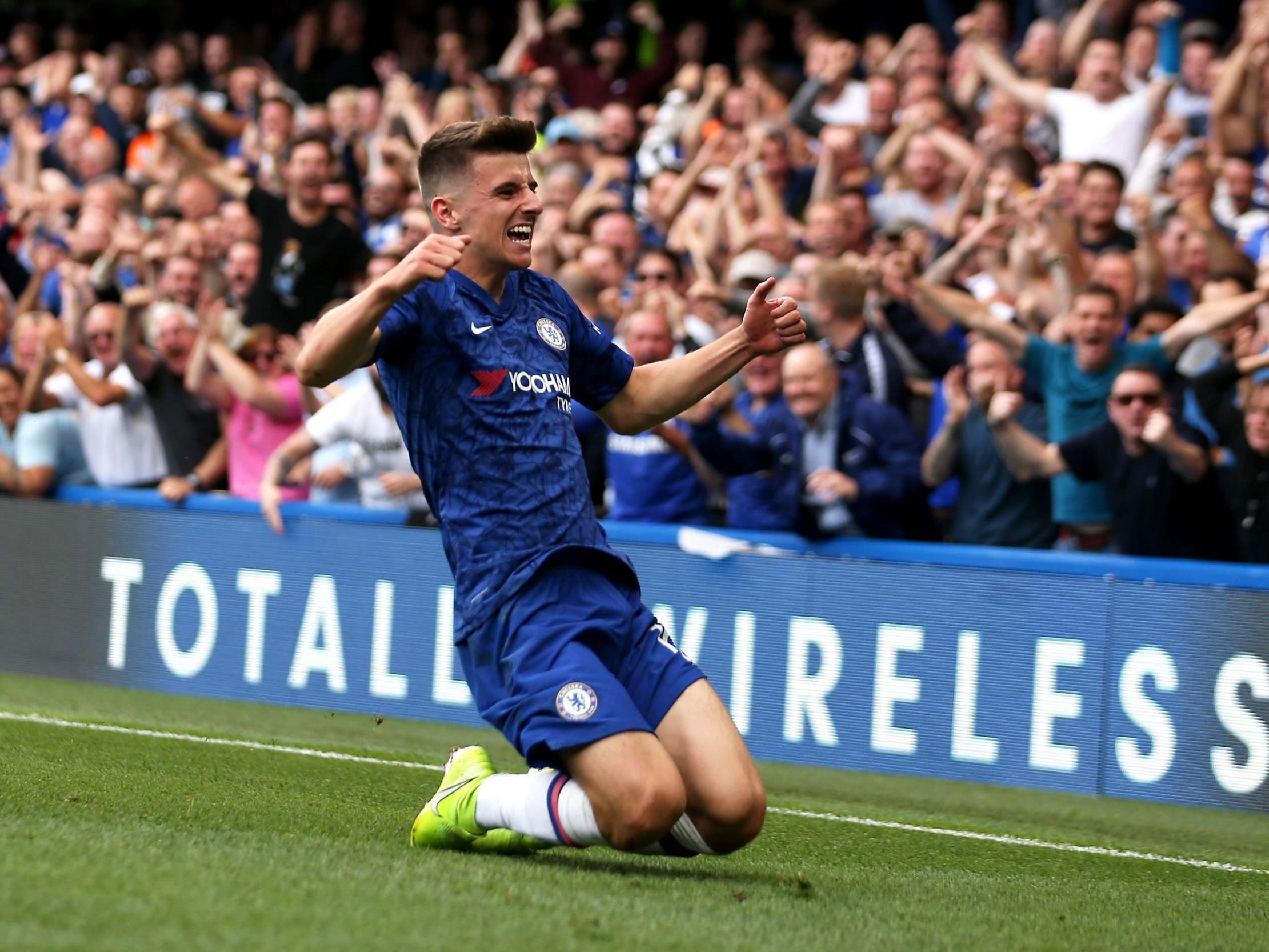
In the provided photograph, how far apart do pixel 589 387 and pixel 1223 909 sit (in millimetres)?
2368

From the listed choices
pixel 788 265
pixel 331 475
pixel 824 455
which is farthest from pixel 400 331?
pixel 788 265

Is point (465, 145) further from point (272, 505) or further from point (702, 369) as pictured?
point (272, 505)

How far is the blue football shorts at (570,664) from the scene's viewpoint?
5031 millimetres

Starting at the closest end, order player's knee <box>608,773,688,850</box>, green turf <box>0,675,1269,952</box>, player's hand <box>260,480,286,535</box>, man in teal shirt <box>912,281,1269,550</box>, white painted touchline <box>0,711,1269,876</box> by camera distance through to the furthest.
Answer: green turf <box>0,675,1269,952</box>, player's knee <box>608,773,688,850</box>, white painted touchline <box>0,711,1269,876</box>, man in teal shirt <box>912,281,1269,550</box>, player's hand <box>260,480,286,535</box>

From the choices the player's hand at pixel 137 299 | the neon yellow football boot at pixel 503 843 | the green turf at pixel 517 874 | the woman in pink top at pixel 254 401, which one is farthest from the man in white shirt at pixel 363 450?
the neon yellow football boot at pixel 503 843

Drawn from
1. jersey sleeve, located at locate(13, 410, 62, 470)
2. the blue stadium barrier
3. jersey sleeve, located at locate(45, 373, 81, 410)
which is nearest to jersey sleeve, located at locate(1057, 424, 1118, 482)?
the blue stadium barrier

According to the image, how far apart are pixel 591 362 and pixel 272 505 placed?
4816mm

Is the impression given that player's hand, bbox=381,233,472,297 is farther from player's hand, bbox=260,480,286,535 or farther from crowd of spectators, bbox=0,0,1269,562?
player's hand, bbox=260,480,286,535

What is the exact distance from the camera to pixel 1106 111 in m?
11.4

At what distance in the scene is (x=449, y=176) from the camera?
530 cm

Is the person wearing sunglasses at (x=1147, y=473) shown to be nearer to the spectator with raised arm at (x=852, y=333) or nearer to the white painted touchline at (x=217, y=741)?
the spectator with raised arm at (x=852, y=333)

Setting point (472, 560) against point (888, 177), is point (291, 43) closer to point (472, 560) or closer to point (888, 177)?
point (888, 177)

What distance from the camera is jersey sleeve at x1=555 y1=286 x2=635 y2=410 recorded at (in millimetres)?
5594

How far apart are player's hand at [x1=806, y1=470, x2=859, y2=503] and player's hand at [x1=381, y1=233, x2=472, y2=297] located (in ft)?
13.3
